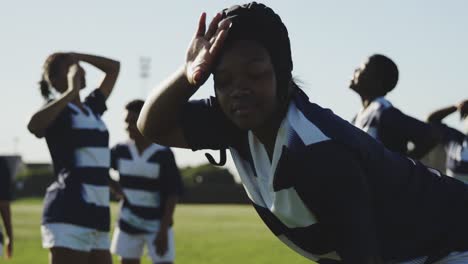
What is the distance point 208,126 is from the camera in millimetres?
3646

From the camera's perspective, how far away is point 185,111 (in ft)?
12.0

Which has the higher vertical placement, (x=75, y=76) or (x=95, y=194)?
(x=75, y=76)

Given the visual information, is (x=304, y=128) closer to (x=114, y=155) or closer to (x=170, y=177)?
(x=170, y=177)

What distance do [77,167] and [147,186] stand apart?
113 inches

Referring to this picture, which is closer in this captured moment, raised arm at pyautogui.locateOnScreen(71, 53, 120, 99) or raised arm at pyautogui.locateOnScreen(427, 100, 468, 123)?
raised arm at pyautogui.locateOnScreen(71, 53, 120, 99)

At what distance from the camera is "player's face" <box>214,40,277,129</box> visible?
3100 mm

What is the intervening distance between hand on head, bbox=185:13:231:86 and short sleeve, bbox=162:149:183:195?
21.7 ft

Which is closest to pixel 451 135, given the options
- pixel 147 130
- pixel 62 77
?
pixel 62 77

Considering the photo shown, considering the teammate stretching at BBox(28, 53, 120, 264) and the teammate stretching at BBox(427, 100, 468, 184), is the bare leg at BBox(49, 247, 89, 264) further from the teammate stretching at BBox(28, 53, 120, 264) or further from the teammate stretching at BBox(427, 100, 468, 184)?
the teammate stretching at BBox(427, 100, 468, 184)

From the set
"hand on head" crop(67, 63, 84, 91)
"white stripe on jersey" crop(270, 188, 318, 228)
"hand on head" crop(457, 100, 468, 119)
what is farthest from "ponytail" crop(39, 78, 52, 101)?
"hand on head" crop(457, 100, 468, 119)

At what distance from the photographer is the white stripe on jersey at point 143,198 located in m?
10.0

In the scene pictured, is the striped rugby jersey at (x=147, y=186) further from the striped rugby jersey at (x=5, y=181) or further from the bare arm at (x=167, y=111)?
the bare arm at (x=167, y=111)

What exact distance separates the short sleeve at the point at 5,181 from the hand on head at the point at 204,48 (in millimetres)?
4850

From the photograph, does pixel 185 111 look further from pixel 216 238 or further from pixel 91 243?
pixel 216 238
